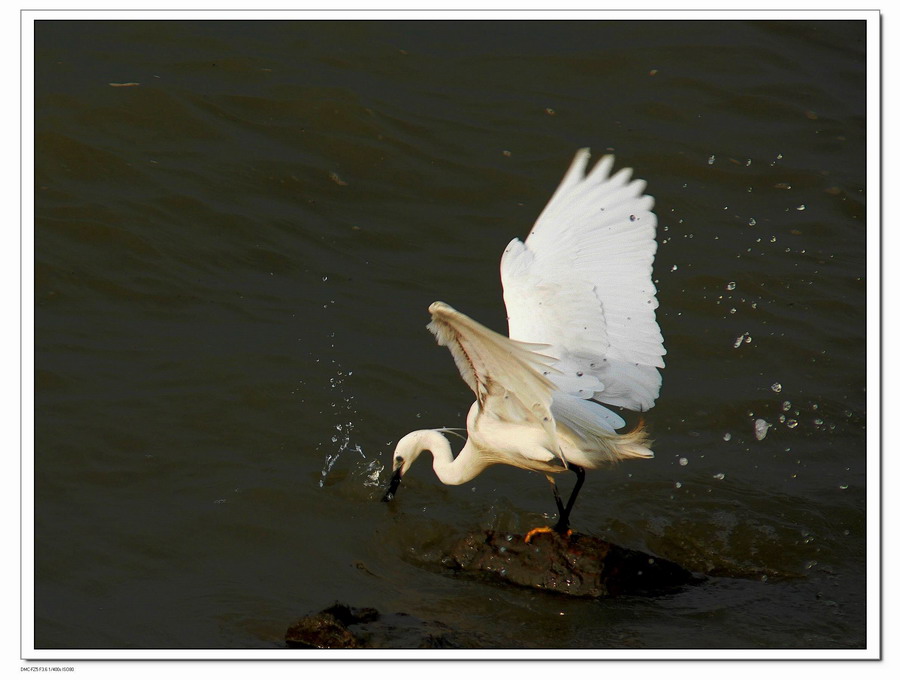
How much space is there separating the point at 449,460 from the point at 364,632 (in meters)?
1.41

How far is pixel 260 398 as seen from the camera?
20.9ft

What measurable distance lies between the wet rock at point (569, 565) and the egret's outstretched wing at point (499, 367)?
56 centimetres

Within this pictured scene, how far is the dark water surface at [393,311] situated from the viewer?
485 cm

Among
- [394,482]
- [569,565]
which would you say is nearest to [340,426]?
[394,482]

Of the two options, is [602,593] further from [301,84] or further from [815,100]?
[815,100]

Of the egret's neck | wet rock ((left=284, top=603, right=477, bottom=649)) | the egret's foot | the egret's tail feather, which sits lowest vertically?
wet rock ((left=284, top=603, right=477, bottom=649))

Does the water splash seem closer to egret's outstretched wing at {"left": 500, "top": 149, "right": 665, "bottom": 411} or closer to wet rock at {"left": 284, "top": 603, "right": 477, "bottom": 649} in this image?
wet rock at {"left": 284, "top": 603, "right": 477, "bottom": 649}

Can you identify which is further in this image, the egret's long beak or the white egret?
the egret's long beak

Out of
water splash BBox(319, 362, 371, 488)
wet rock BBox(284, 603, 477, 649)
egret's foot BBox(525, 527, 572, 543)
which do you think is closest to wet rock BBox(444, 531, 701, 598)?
egret's foot BBox(525, 527, 572, 543)

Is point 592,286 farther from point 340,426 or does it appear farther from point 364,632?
point 340,426

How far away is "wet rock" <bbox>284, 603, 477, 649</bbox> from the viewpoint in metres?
4.03

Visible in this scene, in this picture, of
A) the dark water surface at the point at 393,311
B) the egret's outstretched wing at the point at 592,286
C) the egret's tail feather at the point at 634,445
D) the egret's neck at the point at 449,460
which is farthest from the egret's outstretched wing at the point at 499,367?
the dark water surface at the point at 393,311

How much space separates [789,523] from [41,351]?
4543 mm

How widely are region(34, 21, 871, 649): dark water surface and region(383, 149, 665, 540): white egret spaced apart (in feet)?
2.48
